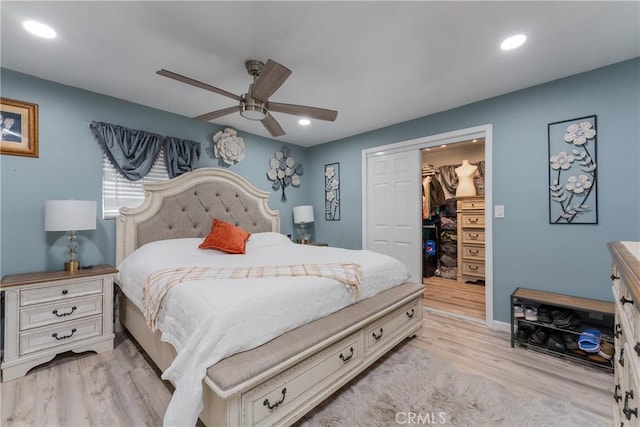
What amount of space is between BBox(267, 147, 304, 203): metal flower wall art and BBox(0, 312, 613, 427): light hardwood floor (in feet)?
8.66

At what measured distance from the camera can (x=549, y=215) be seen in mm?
2469

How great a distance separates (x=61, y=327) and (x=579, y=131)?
14.8ft

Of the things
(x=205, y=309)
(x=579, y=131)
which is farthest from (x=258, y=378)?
(x=579, y=131)

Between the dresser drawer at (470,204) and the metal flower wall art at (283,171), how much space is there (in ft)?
9.27

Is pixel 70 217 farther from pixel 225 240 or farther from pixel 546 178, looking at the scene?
pixel 546 178

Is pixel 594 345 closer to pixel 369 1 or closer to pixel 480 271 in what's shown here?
pixel 480 271

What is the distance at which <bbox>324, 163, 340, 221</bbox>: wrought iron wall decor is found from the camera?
4.36m

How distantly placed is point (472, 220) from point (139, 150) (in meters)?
4.88

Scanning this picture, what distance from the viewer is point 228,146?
11.7 ft

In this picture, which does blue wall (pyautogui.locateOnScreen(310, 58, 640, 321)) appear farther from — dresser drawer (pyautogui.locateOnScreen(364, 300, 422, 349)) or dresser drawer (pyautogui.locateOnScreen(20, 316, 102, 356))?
dresser drawer (pyautogui.locateOnScreen(20, 316, 102, 356))

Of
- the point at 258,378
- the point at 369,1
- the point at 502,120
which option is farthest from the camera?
the point at 502,120

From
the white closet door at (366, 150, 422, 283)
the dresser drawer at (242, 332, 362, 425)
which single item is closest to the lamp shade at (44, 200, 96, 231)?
the dresser drawer at (242, 332, 362, 425)

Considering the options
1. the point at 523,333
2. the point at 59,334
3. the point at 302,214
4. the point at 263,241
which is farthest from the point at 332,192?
the point at 59,334

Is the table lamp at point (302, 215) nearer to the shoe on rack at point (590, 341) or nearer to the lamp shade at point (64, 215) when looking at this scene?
the lamp shade at point (64, 215)
